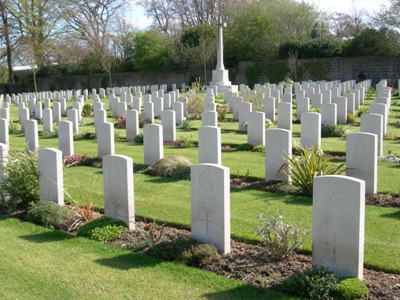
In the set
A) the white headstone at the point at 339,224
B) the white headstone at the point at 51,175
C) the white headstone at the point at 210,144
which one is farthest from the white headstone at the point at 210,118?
the white headstone at the point at 339,224

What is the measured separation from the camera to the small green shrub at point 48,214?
746 centimetres

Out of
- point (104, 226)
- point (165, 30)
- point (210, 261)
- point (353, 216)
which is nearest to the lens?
point (353, 216)

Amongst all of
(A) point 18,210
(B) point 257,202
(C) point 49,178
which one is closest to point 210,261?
Answer: (B) point 257,202

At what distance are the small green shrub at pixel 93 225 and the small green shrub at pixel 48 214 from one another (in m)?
0.56

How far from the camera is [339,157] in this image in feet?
37.3

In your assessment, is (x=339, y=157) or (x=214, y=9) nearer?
(x=339, y=157)

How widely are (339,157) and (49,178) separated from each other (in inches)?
249

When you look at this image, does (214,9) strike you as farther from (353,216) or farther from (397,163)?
(353,216)

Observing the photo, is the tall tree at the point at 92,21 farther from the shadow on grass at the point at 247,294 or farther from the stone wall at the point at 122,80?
the shadow on grass at the point at 247,294

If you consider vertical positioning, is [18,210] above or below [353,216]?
below

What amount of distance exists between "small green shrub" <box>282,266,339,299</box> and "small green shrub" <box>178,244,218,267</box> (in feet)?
3.26

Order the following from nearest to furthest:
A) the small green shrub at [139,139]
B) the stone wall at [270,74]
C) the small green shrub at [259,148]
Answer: the small green shrub at [259,148]
the small green shrub at [139,139]
the stone wall at [270,74]

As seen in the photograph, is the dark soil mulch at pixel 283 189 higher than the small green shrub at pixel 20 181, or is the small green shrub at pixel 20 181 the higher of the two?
the small green shrub at pixel 20 181

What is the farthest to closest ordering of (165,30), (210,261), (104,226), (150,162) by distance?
1. (165,30)
2. (150,162)
3. (104,226)
4. (210,261)
